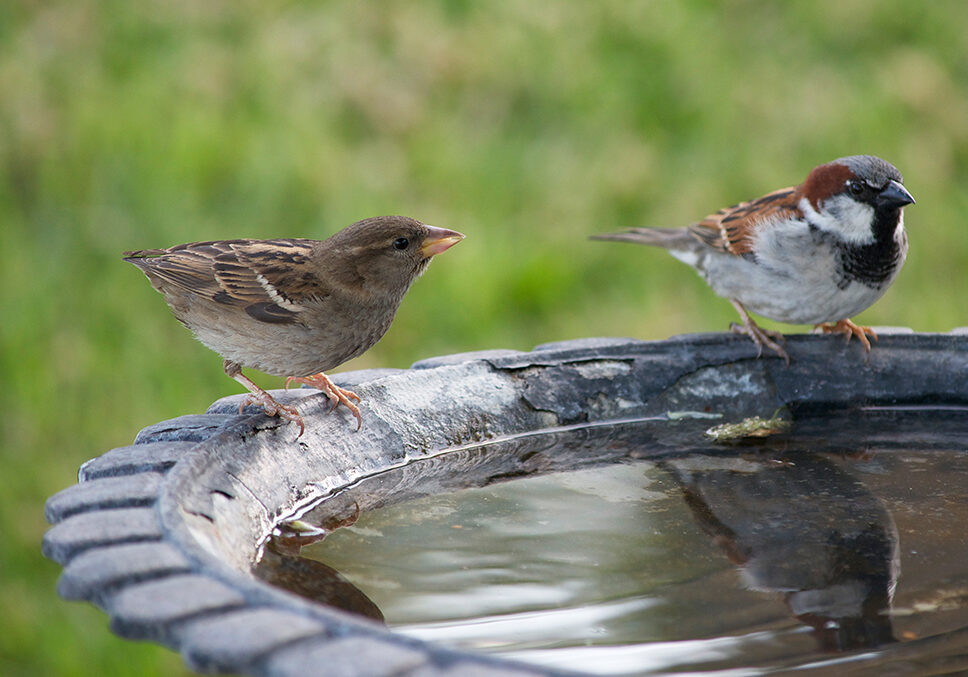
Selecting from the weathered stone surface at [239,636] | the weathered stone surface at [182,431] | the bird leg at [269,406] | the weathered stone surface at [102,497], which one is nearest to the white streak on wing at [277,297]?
the bird leg at [269,406]

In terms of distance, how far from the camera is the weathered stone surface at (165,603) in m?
1.63

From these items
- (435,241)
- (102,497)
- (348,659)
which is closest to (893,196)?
(435,241)

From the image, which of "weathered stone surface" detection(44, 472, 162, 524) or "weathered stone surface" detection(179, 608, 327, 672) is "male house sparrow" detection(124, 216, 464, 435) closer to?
"weathered stone surface" detection(44, 472, 162, 524)

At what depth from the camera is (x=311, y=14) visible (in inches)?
285

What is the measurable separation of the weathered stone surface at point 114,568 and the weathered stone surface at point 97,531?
0.09 feet

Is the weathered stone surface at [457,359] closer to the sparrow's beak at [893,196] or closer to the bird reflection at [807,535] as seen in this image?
the bird reflection at [807,535]

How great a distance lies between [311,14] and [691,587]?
5.78 meters

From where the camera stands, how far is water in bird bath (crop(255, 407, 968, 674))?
199 centimetres

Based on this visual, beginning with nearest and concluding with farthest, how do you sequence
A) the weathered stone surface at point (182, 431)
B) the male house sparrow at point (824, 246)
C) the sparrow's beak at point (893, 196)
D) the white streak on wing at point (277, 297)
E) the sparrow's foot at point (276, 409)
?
the weathered stone surface at point (182, 431), the sparrow's foot at point (276, 409), the white streak on wing at point (277, 297), the sparrow's beak at point (893, 196), the male house sparrow at point (824, 246)

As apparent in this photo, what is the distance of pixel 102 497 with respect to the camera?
6.61ft

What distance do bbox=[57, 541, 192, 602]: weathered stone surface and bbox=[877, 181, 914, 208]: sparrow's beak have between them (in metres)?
2.59

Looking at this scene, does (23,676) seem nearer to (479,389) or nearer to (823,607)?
(479,389)

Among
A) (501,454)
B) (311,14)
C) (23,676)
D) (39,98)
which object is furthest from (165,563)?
(311,14)

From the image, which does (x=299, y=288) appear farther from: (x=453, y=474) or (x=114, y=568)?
(x=114, y=568)
